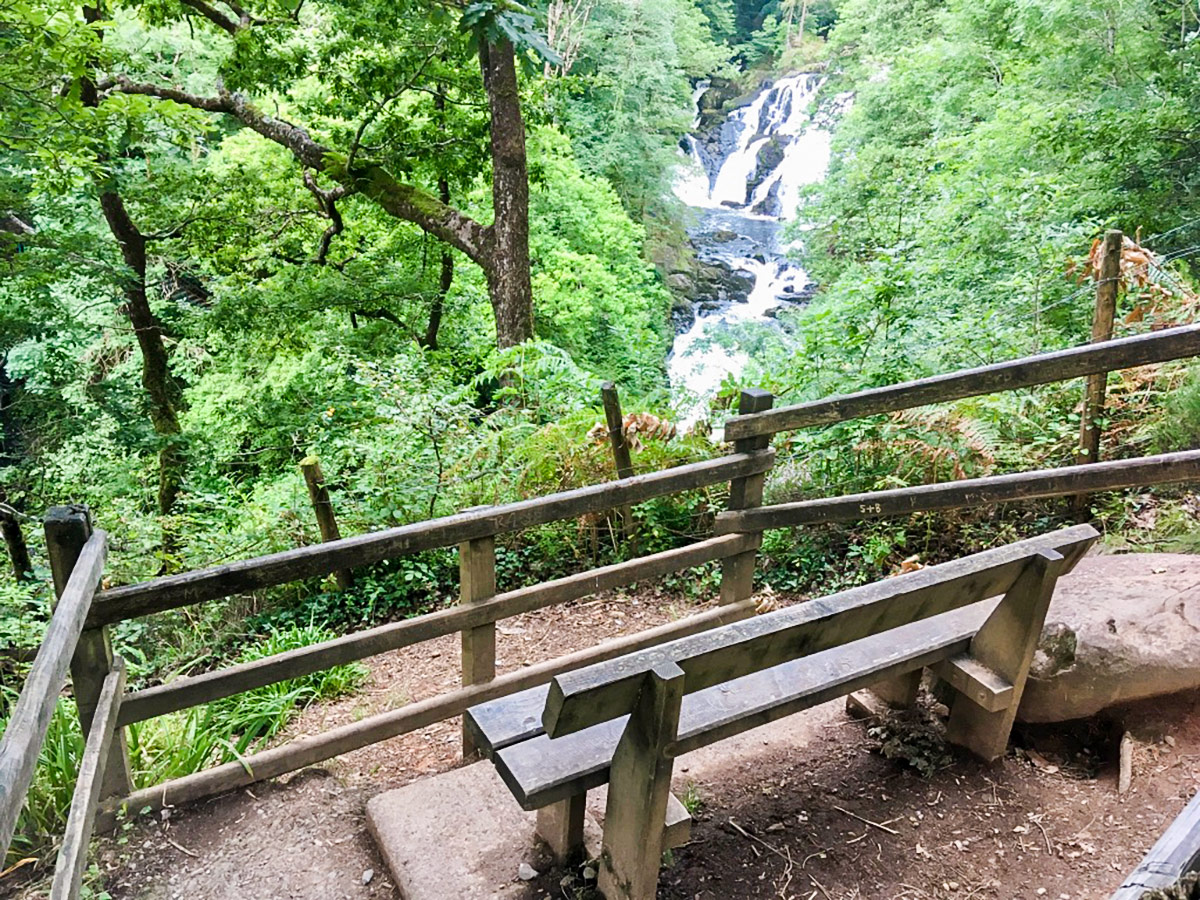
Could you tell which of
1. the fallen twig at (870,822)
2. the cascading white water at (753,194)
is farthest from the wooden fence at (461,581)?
the cascading white water at (753,194)

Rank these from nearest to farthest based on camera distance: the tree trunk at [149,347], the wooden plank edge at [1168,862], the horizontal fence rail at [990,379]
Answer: the wooden plank edge at [1168,862], the horizontal fence rail at [990,379], the tree trunk at [149,347]

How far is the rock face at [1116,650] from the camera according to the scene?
290 centimetres

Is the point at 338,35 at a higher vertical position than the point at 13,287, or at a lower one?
higher

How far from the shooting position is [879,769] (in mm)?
3090

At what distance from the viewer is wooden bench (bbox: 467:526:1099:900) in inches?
81.4

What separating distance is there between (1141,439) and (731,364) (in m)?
13.7

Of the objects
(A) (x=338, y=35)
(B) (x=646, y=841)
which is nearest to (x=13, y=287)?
(A) (x=338, y=35)

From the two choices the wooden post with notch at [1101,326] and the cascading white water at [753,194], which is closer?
the wooden post with notch at [1101,326]

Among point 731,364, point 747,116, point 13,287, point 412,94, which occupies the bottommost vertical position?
point 731,364

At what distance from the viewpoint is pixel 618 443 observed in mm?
5535

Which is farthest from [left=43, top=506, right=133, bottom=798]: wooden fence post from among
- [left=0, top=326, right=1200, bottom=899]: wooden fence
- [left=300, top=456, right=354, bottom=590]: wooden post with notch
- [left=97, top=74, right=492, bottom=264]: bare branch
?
[left=97, top=74, right=492, bottom=264]: bare branch

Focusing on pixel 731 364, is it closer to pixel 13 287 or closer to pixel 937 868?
pixel 13 287

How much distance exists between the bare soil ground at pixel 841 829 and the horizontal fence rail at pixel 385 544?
35.0 inches

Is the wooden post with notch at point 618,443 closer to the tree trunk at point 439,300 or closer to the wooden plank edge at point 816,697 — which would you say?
the wooden plank edge at point 816,697
